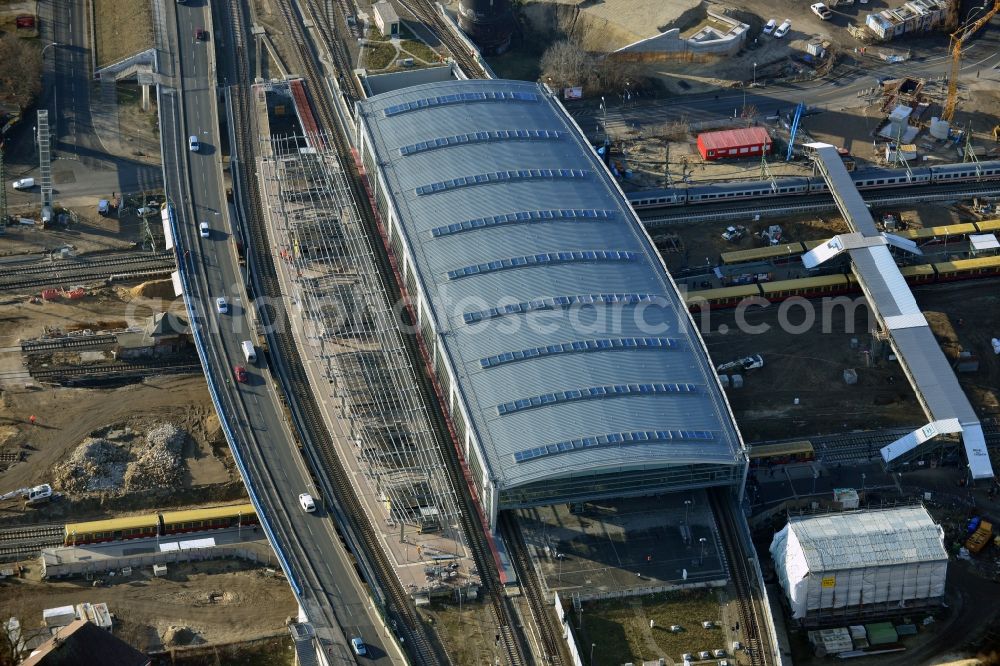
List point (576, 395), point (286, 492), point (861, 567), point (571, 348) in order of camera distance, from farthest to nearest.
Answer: point (286, 492)
point (571, 348)
point (576, 395)
point (861, 567)

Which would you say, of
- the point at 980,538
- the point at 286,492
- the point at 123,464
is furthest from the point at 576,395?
the point at 123,464

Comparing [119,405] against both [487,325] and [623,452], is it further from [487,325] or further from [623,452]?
[623,452]

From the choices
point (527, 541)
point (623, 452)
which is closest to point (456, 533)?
point (527, 541)

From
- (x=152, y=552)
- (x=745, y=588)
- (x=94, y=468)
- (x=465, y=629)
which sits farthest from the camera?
(x=94, y=468)

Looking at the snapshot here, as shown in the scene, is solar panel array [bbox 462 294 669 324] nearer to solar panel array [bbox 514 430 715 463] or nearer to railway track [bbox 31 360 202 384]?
solar panel array [bbox 514 430 715 463]

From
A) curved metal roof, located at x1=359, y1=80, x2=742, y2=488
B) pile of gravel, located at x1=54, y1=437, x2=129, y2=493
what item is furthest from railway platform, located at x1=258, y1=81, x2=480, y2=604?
pile of gravel, located at x1=54, y1=437, x2=129, y2=493

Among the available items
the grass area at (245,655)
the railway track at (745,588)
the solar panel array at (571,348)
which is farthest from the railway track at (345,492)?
the railway track at (745,588)

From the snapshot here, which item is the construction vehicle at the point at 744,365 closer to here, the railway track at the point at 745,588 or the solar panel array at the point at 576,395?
the railway track at the point at 745,588

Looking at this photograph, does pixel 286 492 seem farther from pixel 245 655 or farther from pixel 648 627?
pixel 648 627
